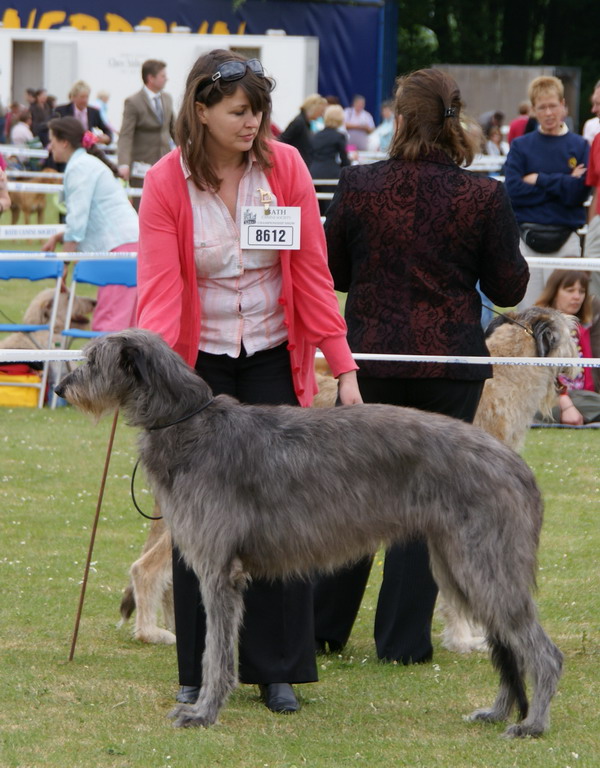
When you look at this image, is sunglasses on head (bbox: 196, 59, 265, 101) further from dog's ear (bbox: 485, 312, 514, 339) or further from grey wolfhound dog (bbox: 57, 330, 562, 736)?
dog's ear (bbox: 485, 312, 514, 339)

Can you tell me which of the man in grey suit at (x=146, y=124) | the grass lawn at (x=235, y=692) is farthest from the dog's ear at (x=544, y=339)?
the man in grey suit at (x=146, y=124)

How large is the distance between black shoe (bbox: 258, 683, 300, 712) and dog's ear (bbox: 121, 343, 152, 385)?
123cm

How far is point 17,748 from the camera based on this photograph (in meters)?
3.93

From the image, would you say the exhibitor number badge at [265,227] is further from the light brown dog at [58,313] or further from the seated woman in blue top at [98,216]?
the light brown dog at [58,313]

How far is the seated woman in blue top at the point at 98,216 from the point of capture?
35.1ft

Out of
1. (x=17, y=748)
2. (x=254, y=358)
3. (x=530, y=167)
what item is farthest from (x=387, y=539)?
(x=530, y=167)

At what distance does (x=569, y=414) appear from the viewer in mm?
9758

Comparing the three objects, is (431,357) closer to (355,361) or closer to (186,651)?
(355,361)

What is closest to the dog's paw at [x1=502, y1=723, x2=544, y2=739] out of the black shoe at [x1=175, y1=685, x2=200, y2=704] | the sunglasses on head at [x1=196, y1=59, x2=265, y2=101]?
the black shoe at [x1=175, y1=685, x2=200, y2=704]

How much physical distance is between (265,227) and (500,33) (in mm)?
36051

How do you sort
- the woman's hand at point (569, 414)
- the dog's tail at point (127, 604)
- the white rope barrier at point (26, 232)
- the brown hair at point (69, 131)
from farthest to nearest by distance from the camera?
1. the white rope barrier at point (26, 232)
2. the brown hair at point (69, 131)
3. the woman's hand at point (569, 414)
4. the dog's tail at point (127, 604)

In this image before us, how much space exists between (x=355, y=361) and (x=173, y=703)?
1423 millimetres

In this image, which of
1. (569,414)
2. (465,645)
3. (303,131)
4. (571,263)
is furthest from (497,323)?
(303,131)

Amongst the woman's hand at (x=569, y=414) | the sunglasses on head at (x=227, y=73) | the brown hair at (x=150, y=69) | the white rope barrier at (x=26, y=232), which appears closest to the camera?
the sunglasses on head at (x=227, y=73)
